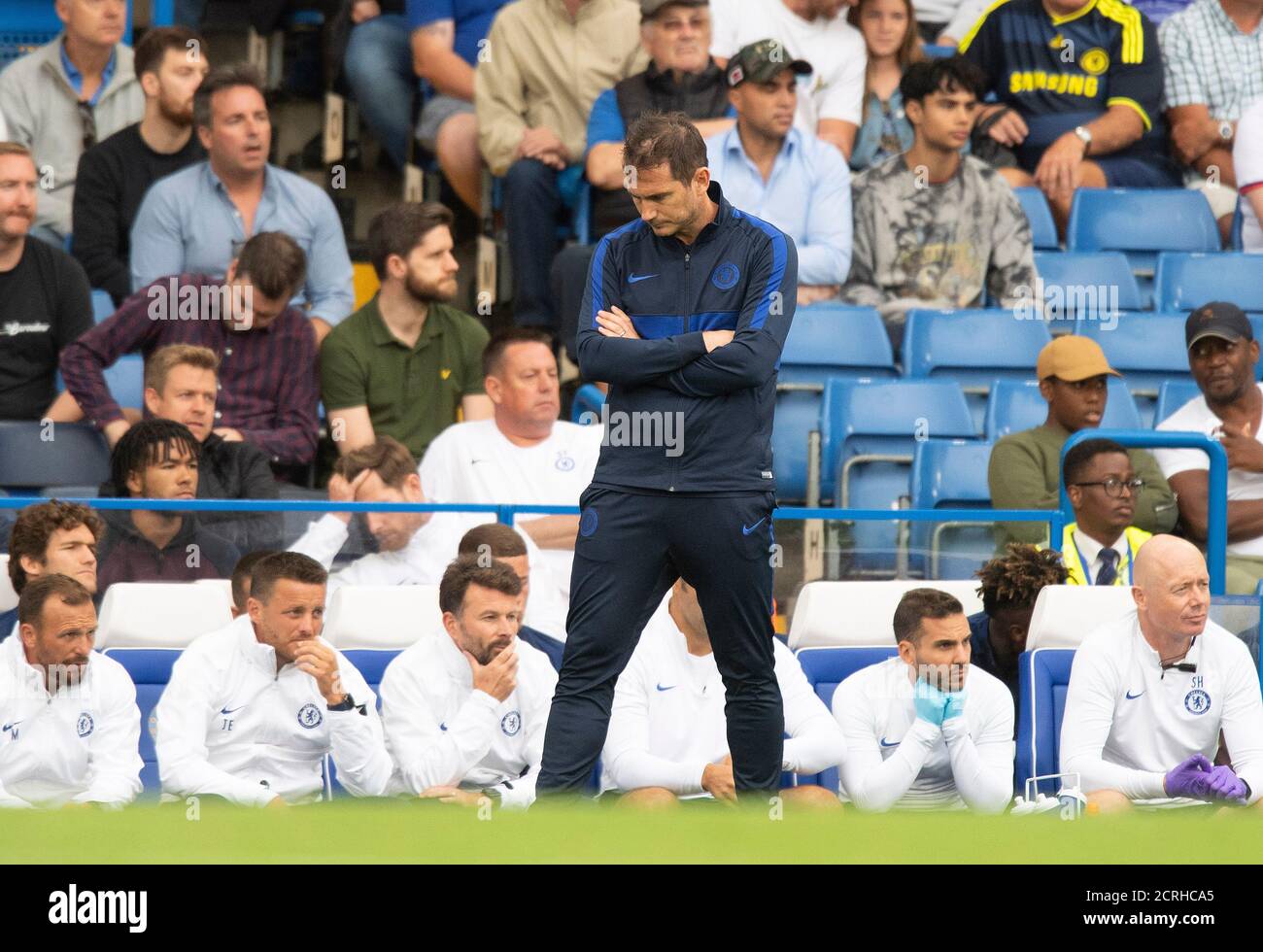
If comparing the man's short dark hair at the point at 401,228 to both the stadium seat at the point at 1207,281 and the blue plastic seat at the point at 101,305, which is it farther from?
the stadium seat at the point at 1207,281

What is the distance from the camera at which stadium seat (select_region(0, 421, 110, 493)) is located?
715 centimetres

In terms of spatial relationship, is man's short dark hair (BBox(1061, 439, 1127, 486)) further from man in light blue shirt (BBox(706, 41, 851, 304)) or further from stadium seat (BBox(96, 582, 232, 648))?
stadium seat (BBox(96, 582, 232, 648))

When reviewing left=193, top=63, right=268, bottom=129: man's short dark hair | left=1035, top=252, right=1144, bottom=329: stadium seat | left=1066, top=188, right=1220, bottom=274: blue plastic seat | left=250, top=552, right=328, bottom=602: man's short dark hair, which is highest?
left=193, top=63, right=268, bottom=129: man's short dark hair

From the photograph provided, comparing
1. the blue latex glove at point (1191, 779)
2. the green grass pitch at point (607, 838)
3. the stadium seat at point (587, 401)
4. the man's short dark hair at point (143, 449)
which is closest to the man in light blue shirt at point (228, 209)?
the stadium seat at point (587, 401)

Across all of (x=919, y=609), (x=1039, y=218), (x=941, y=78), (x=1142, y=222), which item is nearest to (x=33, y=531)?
(x=919, y=609)

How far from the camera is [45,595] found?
5355mm

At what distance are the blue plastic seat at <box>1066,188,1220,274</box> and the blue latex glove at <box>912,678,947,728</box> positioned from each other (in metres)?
4.39

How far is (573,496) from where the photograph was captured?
6711mm

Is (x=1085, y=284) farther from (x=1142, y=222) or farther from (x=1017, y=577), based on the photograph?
(x=1017, y=577)

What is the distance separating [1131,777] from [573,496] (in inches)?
87.8

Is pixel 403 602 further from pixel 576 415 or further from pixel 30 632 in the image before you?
pixel 576 415


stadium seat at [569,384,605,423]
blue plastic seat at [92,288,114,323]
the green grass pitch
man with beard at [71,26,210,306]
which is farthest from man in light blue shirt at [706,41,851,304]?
the green grass pitch
